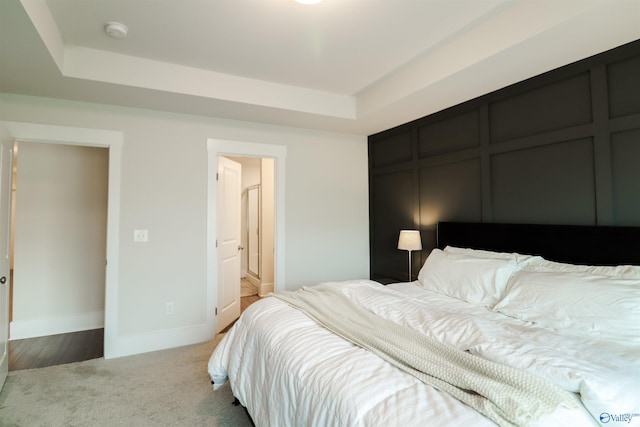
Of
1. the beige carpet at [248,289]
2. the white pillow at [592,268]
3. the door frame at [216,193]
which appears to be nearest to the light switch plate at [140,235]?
the door frame at [216,193]

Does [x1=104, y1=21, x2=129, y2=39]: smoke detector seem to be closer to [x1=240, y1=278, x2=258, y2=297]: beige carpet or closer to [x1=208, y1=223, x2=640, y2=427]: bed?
[x1=208, y1=223, x2=640, y2=427]: bed

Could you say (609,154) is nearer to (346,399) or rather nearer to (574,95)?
(574,95)

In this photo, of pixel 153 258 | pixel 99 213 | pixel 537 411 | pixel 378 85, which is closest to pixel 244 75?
pixel 378 85

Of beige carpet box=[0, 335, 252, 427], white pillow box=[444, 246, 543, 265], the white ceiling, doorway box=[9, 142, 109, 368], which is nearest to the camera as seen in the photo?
the white ceiling

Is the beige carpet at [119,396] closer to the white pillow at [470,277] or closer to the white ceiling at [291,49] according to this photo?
the white pillow at [470,277]

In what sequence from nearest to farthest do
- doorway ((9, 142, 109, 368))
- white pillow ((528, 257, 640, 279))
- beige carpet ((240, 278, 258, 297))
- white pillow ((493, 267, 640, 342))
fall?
1. white pillow ((493, 267, 640, 342))
2. white pillow ((528, 257, 640, 279))
3. doorway ((9, 142, 109, 368))
4. beige carpet ((240, 278, 258, 297))

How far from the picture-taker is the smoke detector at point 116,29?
2.15 meters

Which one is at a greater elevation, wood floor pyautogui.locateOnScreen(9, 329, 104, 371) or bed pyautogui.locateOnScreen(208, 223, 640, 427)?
bed pyautogui.locateOnScreen(208, 223, 640, 427)

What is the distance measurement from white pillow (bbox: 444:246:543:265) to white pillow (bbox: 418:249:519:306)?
7cm

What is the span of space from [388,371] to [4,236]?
2.97 metres

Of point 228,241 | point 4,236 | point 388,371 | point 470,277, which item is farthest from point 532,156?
point 4,236

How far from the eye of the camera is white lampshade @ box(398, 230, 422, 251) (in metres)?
3.27

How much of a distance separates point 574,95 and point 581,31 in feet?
1.75

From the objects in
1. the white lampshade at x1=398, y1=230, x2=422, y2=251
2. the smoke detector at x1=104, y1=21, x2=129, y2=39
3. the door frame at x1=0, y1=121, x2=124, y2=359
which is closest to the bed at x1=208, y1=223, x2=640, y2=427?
the white lampshade at x1=398, y1=230, x2=422, y2=251
